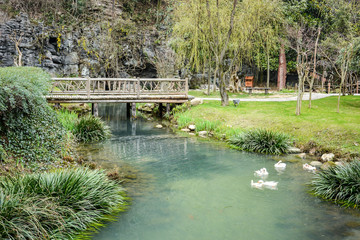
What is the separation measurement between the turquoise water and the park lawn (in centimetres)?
227

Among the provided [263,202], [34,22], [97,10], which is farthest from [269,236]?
[97,10]

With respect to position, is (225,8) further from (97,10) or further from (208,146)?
(97,10)

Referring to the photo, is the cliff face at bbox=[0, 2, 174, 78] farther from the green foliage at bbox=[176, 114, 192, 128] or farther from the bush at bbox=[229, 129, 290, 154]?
the bush at bbox=[229, 129, 290, 154]

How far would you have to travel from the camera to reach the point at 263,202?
7.59 m

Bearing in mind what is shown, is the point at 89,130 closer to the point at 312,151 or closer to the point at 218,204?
the point at 218,204

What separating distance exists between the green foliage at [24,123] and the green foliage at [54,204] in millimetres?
2088

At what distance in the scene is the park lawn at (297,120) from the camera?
38.8ft

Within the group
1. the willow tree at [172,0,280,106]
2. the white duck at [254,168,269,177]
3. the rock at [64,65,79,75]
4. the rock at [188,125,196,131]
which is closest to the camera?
the white duck at [254,168,269,177]

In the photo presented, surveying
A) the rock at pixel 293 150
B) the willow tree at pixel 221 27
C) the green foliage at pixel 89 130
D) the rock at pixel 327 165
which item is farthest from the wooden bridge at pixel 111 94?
the rock at pixel 327 165

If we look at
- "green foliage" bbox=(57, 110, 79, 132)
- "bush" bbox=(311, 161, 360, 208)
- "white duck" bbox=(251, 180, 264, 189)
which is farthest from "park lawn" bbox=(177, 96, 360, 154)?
"green foliage" bbox=(57, 110, 79, 132)

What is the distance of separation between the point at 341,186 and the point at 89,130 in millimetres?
10368

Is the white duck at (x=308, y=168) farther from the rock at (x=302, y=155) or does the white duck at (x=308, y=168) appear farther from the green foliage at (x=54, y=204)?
the green foliage at (x=54, y=204)

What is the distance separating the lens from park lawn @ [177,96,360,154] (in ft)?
38.8

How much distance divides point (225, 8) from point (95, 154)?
16.0 m
